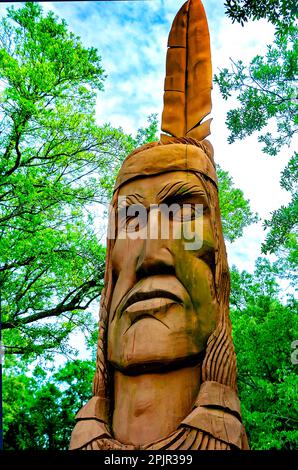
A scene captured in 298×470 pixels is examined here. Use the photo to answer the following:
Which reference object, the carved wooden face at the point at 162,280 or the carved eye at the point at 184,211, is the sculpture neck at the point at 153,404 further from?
the carved eye at the point at 184,211

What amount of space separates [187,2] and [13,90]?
191 inches

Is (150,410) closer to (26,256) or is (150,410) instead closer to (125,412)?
(125,412)

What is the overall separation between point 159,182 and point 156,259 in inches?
28.5

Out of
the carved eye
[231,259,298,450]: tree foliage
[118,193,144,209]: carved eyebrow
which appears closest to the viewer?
the carved eye

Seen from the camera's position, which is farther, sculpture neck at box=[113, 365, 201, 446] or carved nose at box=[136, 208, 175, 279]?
carved nose at box=[136, 208, 175, 279]

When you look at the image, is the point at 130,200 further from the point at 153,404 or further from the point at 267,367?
the point at 267,367

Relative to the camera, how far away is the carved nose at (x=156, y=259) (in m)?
4.36

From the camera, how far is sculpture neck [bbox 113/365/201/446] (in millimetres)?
3828

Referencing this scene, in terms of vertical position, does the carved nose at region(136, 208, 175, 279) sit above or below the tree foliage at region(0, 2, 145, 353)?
below

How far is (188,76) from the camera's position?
224 inches

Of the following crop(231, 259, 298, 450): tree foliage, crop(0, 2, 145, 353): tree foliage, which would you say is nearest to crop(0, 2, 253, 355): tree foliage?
crop(0, 2, 145, 353): tree foliage

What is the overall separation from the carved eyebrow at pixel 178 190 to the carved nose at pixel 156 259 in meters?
0.41

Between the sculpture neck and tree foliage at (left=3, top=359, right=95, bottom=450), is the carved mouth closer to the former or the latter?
the sculpture neck
